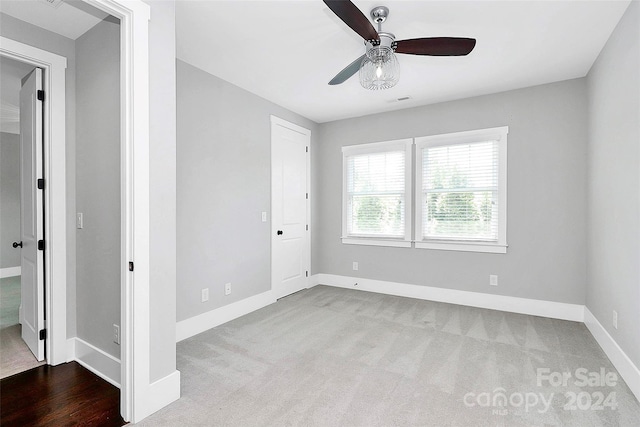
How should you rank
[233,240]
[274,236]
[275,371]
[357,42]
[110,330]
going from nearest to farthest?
1. [110,330]
2. [275,371]
3. [357,42]
4. [233,240]
5. [274,236]

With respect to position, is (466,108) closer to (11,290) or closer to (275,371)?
(275,371)

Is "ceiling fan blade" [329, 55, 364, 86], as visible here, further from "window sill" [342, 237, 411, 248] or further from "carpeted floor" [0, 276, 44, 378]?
"carpeted floor" [0, 276, 44, 378]

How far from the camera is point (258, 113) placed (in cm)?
393

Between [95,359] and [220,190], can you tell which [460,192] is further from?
[95,359]

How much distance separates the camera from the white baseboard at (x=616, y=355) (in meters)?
2.05

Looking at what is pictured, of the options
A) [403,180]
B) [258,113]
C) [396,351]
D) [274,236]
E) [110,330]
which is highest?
[258,113]

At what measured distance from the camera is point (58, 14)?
86.7 inches

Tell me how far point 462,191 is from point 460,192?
1.1 inches

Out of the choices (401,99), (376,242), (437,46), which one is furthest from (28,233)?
(401,99)

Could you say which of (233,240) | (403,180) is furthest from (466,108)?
(233,240)

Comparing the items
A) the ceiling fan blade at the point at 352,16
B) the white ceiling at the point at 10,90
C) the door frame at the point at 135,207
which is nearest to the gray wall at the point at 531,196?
the ceiling fan blade at the point at 352,16

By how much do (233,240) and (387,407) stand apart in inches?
92.3

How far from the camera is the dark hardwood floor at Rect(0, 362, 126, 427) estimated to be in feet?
5.97

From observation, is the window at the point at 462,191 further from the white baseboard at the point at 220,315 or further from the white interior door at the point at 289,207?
the white baseboard at the point at 220,315
